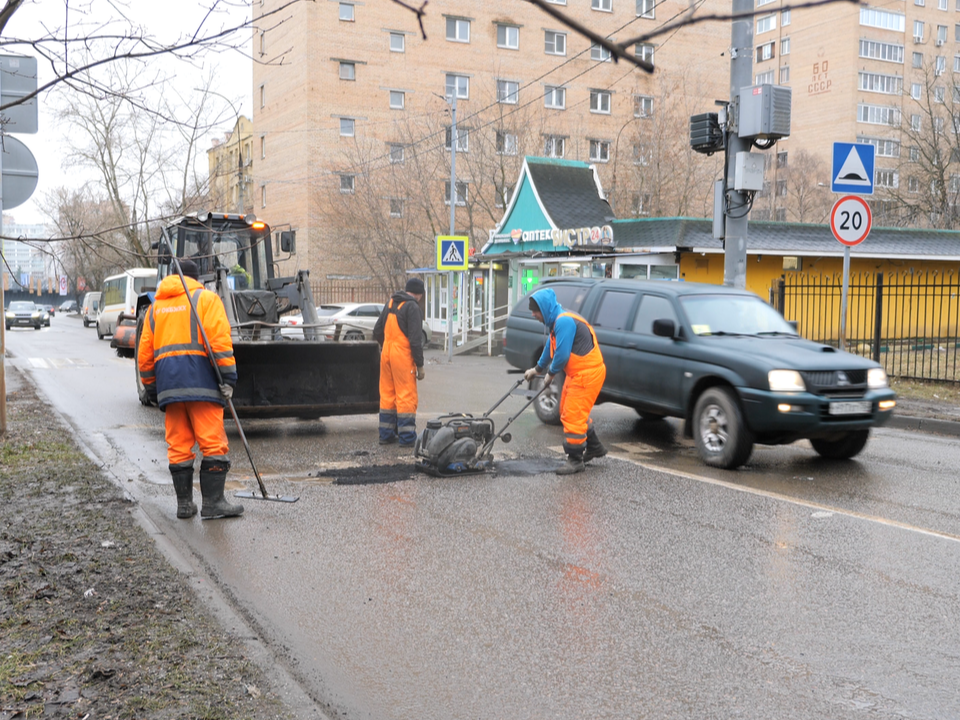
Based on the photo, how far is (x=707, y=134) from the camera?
13945mm

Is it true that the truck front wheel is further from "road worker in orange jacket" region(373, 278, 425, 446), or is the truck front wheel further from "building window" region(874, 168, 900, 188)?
"building window" region(874, 168, 900, 188)

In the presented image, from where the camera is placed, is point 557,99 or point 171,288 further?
point 557,99

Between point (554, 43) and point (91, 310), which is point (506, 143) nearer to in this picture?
point (554, 43)

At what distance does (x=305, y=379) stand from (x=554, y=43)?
49265 mm

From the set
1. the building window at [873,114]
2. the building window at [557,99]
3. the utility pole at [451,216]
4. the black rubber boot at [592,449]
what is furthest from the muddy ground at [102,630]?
the building window at [873,114]

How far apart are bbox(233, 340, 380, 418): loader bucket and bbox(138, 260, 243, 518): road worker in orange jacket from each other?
Result: 3.99 metres

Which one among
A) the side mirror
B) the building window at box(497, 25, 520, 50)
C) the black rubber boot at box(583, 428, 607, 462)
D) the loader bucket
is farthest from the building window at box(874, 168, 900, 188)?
the black rubber boot at box(583, 428, 607, 462)

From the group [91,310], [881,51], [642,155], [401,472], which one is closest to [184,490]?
[401,472]

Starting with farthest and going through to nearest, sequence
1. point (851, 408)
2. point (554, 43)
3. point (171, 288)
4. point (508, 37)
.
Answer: point (554, 43) → point (508, 37) → point (851, 408) → point (171, 288)

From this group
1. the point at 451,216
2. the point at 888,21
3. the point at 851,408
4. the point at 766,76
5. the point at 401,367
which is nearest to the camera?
the point at 851,408

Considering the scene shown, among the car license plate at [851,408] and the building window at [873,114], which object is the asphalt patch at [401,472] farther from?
the building window at [873,114]

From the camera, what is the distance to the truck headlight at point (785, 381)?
8812 millimetres

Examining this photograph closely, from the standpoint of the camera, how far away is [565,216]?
96.4 ft

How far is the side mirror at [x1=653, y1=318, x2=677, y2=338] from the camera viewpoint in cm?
1003
